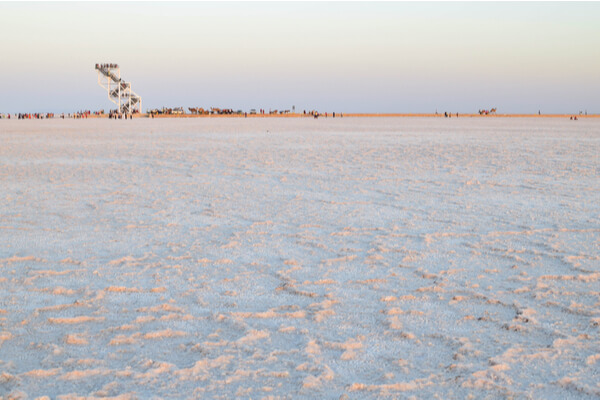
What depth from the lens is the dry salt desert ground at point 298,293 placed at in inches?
121

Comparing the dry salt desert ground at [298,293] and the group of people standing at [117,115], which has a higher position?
the group of people standing at [117,115]

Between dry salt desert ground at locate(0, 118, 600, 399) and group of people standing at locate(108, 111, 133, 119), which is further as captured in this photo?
group of people standing at locate(108, 111, 133, 119)

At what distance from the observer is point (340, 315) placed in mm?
3979

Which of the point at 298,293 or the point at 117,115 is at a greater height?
the point at 117,115

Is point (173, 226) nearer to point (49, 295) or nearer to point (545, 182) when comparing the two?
point (49, 295)

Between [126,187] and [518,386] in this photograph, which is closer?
[518,386]

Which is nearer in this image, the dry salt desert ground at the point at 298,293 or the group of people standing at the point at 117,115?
the dry salt desert ground at the point at 298,293

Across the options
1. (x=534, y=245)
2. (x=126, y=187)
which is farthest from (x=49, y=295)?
(x=126, y=187)

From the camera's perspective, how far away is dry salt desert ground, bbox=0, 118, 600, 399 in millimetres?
3084

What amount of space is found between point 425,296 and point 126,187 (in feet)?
21.4

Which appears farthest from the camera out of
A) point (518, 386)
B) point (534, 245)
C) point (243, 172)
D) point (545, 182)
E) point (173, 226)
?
point (243, 172)

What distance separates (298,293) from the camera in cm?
445

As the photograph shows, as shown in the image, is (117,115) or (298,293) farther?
(117,115)

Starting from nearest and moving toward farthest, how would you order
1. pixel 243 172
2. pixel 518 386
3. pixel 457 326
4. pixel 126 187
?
pixel 518 386 < pixel 457 326 < pixel 126 187 < pixel 243 172
